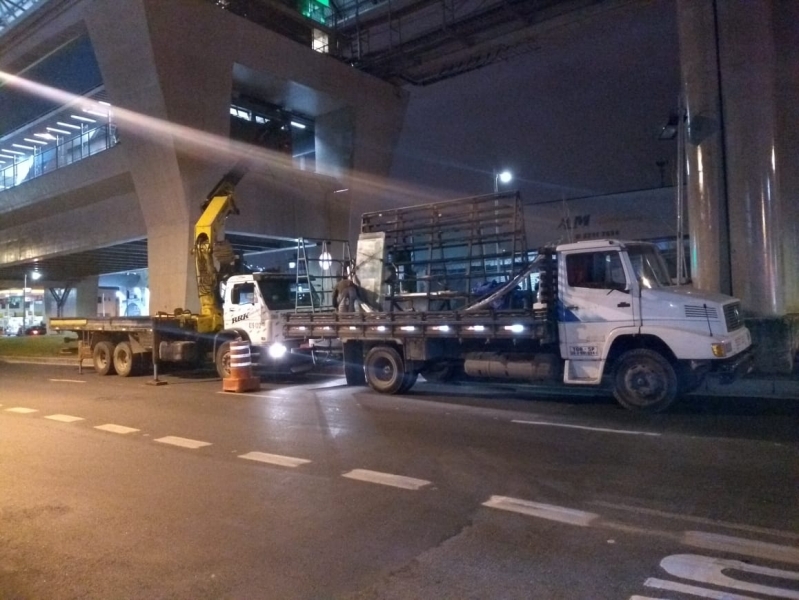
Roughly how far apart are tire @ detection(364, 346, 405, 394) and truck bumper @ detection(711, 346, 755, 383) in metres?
5.77

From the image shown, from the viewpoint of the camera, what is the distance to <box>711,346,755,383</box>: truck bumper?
10383 millimetres

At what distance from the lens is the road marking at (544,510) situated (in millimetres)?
5770

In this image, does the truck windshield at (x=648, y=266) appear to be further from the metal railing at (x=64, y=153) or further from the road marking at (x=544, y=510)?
the metal railing at (x=64, y=153)

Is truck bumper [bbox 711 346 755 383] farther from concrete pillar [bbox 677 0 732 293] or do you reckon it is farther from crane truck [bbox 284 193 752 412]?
concrete pillar [bbox 677 0 732 293]

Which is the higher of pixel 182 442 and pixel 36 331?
pixel 36 331

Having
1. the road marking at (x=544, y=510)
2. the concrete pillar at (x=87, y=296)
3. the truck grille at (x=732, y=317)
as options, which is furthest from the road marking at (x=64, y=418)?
the concrete pillar at (x=87, y=296)

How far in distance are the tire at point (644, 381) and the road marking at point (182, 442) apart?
21.4ft

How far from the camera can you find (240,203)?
28078mm

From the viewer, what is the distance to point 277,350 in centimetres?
1627

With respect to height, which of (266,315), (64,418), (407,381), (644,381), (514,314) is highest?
(266,315)

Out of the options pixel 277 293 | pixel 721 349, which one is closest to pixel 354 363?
pixel 277 293

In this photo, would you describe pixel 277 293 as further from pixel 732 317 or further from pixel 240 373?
pixel 732 317

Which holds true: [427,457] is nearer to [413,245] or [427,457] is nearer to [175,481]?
[175,481]

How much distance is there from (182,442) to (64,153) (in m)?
28.7
